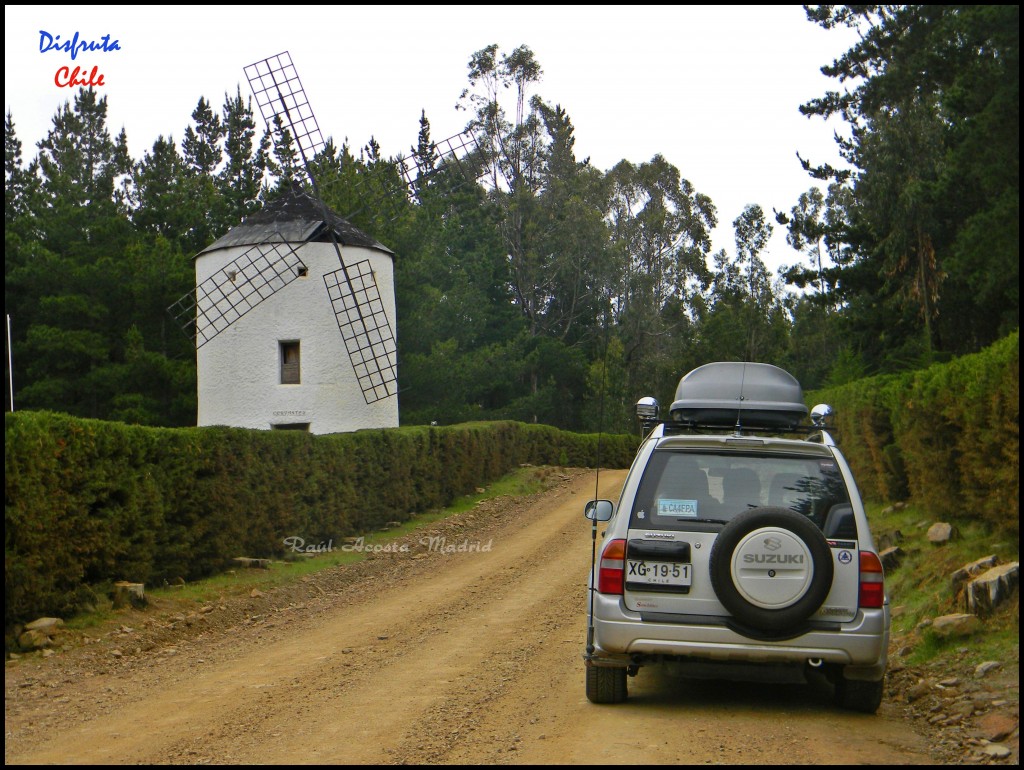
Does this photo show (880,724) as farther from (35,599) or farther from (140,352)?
(140,352)

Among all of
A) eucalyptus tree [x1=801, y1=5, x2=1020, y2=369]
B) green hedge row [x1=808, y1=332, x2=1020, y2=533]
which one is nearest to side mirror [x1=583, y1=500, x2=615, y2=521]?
green hedge row [x1=808, y1=332, x2=1020, y2=533]

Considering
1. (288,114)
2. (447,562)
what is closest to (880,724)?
(447,562)

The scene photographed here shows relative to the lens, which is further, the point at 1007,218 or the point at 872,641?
the point at 1007,218

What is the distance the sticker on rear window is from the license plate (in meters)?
0.38

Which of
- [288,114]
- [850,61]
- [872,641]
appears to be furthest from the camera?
[288,114]

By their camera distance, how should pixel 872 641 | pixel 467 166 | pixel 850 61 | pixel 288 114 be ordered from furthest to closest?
pixel 467 166, pixel 288 114, pixel 850 61, pixel 872 641

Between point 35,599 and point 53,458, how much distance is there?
1555 millimetres

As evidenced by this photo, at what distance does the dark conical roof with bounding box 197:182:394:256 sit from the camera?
32.2m

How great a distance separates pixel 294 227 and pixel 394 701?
85.6ft

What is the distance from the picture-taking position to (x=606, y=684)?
7.81 metres

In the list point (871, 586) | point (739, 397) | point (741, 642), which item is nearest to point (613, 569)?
point (741, 642)

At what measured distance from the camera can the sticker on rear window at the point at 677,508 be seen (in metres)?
7.50

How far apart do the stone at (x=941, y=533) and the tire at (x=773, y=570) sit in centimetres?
655

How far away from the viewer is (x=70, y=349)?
1591 inches
